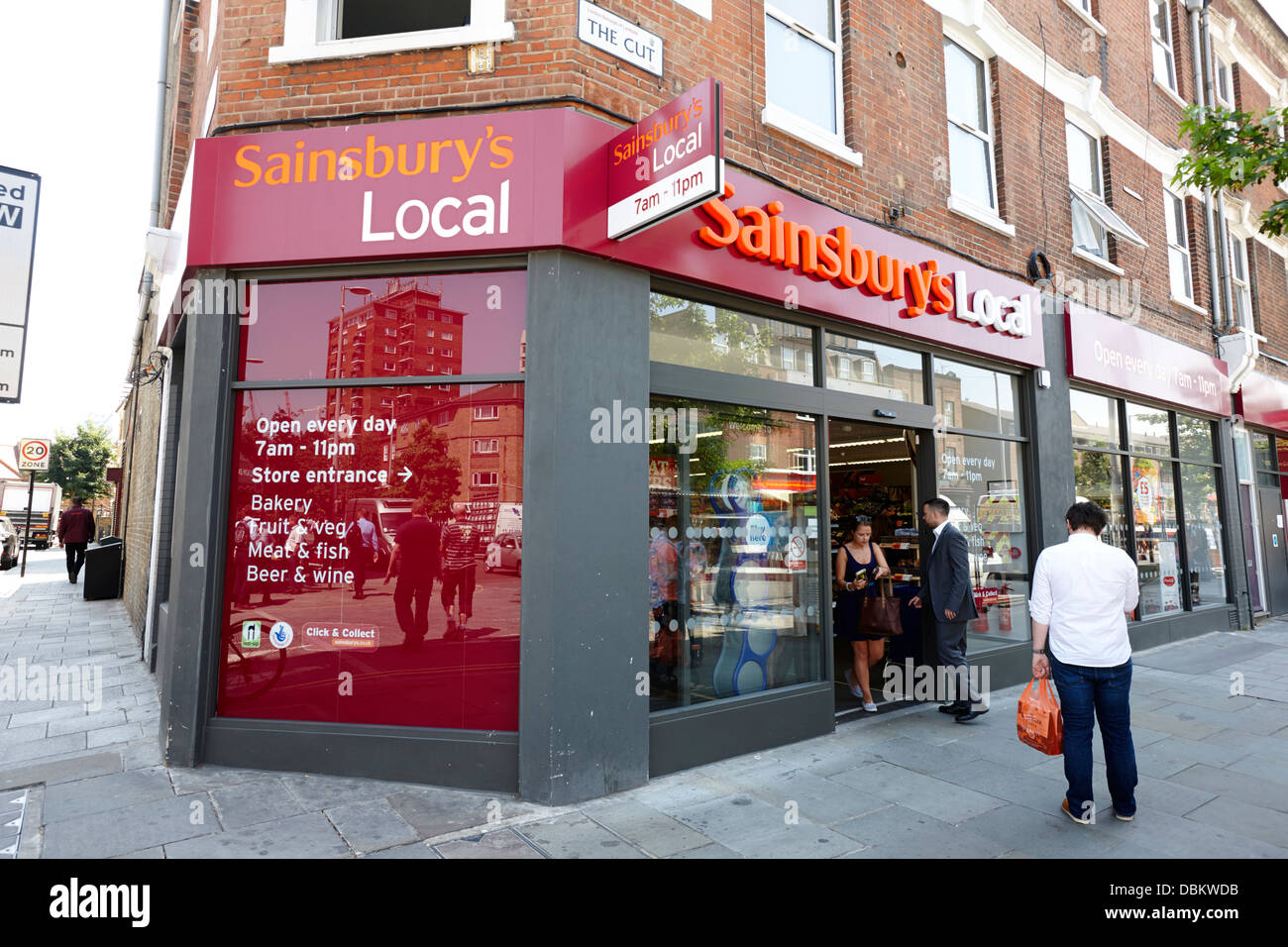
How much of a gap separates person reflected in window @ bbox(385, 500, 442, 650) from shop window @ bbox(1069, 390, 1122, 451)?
812 centimetres

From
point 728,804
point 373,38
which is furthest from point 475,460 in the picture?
point 373,38

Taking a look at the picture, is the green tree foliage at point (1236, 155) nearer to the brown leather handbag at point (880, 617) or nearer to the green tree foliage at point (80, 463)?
the brown leather handbag at point (880, 617)

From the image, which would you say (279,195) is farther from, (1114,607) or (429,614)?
(1114,607)

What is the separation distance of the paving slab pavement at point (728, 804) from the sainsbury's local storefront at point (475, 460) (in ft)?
1.05

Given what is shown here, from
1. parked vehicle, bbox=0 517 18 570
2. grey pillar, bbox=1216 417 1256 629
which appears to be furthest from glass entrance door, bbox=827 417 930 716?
parked vehicle, bbox=0 517 18 570

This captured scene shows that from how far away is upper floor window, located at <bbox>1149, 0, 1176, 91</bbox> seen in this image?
471 inches

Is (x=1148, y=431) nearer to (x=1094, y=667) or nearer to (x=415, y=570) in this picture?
(x=1094, y=667)

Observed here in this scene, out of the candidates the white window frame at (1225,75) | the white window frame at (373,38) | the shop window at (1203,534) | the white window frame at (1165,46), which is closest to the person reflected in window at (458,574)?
the white window frame at (373,38)

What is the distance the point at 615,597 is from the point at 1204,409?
1157 cm

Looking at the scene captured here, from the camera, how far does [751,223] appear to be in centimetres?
571

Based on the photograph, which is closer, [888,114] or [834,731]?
[834,731]

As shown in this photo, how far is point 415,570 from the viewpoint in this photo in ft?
16.5

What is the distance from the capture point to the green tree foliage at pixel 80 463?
4278 cm
